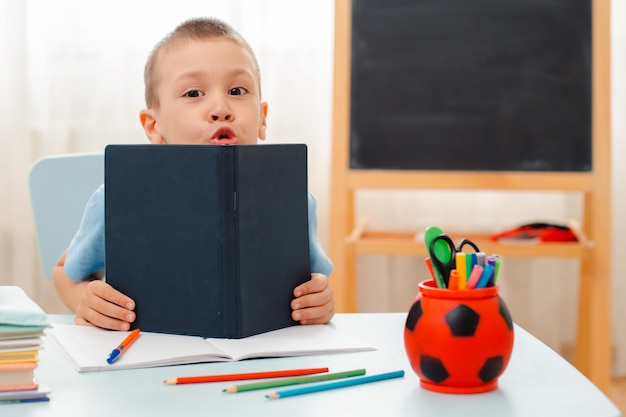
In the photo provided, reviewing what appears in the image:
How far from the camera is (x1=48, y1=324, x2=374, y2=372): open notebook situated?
2.94 ft

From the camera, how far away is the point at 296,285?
3.51 ft

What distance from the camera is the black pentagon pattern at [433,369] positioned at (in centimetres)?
80

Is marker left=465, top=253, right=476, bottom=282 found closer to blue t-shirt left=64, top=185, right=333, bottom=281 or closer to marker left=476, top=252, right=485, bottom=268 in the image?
marker left=476, top=252, right=485, bottom=268

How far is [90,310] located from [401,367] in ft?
1.29

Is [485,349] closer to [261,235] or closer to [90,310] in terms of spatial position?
[261,235]

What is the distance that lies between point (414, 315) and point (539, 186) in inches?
62.5

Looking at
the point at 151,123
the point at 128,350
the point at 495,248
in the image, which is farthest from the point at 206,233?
the point at 495,248

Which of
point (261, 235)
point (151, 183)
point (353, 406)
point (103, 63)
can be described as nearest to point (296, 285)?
point (261, 235)

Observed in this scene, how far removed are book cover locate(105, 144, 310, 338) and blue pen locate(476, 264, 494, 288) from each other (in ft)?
0.90

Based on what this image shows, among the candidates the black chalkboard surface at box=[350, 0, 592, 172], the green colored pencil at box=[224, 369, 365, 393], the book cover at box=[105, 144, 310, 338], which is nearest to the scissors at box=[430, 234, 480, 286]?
the green colored pencil at box=[224, 369, 365, 393]

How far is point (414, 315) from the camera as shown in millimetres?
829

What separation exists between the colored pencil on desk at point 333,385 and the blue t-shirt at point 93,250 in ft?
1.37

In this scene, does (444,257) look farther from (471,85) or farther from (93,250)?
(471,85)

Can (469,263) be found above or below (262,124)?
below
